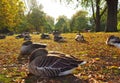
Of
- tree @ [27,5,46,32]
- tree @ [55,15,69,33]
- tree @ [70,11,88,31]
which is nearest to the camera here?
tree @ [27,5,46,32]

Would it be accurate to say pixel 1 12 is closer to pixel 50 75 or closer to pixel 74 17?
pixel 50 75

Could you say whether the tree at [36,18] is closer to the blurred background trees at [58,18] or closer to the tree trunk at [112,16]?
the blurred background trees at [58,18]

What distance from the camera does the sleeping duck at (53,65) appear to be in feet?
28.5

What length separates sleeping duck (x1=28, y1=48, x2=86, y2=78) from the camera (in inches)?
342

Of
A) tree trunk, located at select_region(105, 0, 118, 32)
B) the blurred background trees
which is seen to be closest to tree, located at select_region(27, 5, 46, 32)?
the blurred background trees

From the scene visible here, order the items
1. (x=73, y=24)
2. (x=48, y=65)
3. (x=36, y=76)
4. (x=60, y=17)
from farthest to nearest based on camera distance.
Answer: (x=60, y=17) → (x=73, y=24) → (x=36, y=76) → (x=48, y=65)

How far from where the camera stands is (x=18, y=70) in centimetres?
1078

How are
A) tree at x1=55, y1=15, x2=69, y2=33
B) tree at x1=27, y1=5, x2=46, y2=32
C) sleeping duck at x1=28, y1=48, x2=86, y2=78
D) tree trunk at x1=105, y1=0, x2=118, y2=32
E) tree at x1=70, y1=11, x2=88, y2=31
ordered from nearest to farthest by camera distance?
sleeping duck at x1=28, y1=48, x2=86, y2=78 → tree trunk at x1=105, y1=0, x2=118, y2=32 → tree at x1=27, y1=5, x2=46, y2=32 → tree at x1=70, y1=11, x2=88, y2=31 → tree at x1=55, y1=15, x2=69, y2=33

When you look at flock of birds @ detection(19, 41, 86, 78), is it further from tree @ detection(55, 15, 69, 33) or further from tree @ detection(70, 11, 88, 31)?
Result: tree @ detection(55, 15, 69, 33)

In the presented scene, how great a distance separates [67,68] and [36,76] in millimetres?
1224

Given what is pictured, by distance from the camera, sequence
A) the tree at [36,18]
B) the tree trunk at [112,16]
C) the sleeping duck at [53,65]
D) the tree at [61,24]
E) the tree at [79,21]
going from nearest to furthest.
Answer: the sleeping duck at [53,65], the tree trunk at [112,16], the tree at [36,18], the tree at [79,21], the tree at [61,24]

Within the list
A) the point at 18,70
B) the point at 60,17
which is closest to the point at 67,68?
the point at 18,70

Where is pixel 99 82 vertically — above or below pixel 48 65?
below

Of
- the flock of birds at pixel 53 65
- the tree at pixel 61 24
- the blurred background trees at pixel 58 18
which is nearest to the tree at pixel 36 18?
the blurred background trees at pixel 58 18
